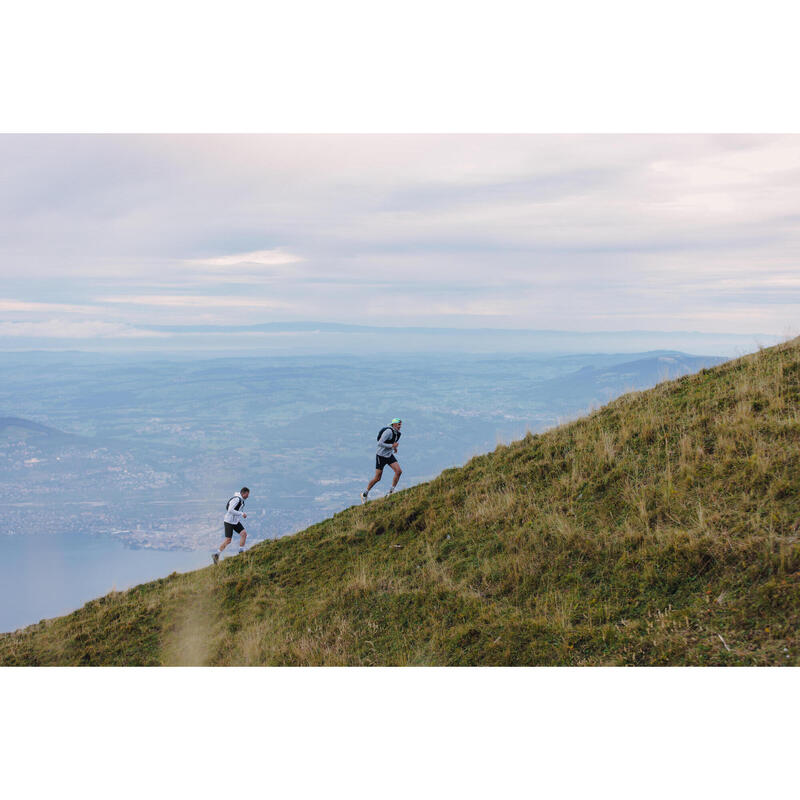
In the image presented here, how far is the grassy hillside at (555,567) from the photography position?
613 cm

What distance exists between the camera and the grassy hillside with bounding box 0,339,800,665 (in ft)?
20.1

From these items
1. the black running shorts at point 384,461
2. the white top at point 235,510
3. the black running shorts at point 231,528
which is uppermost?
→ the black running shorts at point 384,461

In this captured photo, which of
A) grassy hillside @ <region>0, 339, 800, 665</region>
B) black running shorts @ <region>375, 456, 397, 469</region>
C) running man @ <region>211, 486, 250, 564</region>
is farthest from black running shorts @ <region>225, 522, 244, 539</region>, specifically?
black running shorts @ <region>375, 456, 397, 469</region>

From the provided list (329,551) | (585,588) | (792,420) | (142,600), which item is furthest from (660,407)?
(142,600)

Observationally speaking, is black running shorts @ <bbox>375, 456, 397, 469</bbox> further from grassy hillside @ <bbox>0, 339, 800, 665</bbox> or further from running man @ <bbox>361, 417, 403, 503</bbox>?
grassy hillside @ <bbox>0, 339, 800, 665</bbox>

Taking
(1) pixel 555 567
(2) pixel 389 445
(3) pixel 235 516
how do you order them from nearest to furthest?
(1) pixel 555 567, (2) pixel 389 445, (3) pixel 235 516

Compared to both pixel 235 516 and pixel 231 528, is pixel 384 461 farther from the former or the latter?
pixel 231 528

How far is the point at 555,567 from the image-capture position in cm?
789

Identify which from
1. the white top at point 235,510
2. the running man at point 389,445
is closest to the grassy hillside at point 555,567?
the running man at point 389,445

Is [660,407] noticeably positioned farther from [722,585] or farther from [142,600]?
[142,600]

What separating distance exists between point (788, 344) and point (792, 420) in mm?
5554

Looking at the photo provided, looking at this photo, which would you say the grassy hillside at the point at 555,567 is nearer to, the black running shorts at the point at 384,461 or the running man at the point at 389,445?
the running man at the point at 389,445

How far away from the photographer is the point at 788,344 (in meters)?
13.0

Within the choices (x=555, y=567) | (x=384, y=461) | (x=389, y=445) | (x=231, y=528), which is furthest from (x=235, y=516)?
(x=555, y=567)
